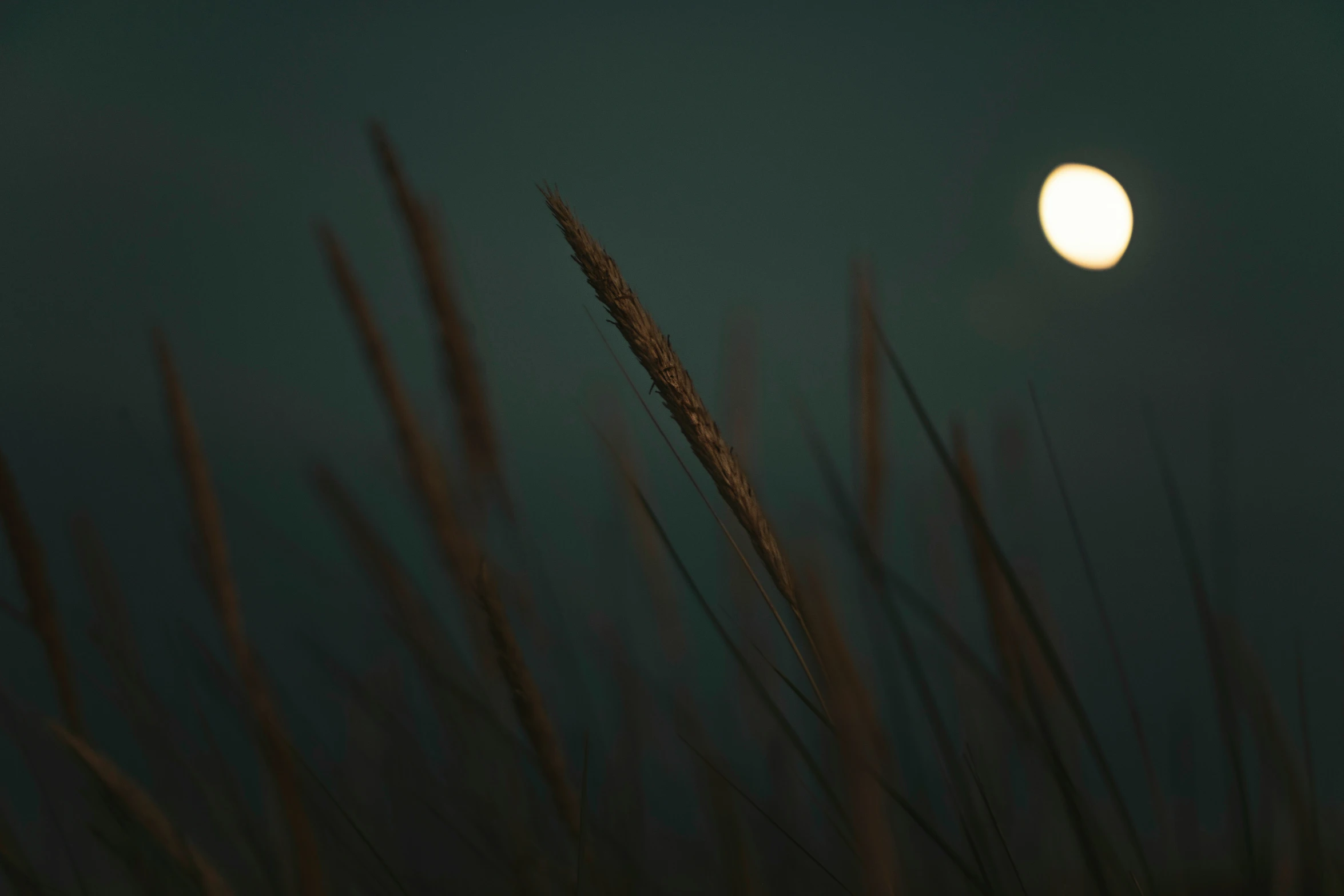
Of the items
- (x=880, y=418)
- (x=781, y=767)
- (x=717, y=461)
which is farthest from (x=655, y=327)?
(x=781, y=767)

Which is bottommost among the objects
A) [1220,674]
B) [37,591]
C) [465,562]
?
[1220,674]

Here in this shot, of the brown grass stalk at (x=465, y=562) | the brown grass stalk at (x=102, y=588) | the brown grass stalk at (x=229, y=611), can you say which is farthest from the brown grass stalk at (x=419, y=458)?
the brown grass stalk at (x=102, y=588)

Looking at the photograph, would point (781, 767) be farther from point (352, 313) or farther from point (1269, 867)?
point (352, 313)

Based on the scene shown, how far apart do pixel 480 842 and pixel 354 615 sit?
0.34 meters

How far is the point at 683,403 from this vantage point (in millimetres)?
249

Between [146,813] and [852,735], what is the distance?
11.9 inches

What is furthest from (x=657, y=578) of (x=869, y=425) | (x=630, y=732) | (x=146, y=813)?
(x=146, y=813)

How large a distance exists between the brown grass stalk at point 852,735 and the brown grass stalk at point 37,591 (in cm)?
52

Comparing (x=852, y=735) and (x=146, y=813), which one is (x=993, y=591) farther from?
(x=146, y=813)

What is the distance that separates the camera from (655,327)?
0.86 feet

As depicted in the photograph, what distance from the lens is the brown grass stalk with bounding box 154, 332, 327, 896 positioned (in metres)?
0.42

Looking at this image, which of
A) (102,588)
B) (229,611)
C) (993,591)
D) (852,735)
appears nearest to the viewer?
(852,735)

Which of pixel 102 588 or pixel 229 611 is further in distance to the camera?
pixel 102 588

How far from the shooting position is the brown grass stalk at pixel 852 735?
9.5 inches
